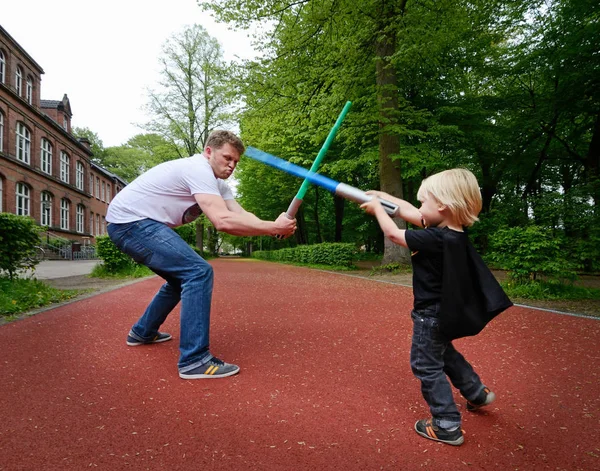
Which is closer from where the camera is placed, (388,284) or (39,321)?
(39,321)

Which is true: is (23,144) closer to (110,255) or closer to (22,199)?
(22,199)

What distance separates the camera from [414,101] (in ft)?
53.0

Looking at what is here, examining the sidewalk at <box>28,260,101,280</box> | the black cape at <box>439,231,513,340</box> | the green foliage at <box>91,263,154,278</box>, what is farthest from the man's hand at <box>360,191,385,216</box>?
the green foliage at <box>91,263,154,278</box>

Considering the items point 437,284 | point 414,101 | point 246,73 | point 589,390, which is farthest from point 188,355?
point 414,101

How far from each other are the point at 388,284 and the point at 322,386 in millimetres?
6987

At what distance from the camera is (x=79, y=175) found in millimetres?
35656

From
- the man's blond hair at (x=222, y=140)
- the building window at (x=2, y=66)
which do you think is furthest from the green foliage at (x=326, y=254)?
the building window at (x=2, y=66)

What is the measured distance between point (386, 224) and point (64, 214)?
37.5 m

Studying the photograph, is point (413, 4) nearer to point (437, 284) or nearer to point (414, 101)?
point (414, 101)

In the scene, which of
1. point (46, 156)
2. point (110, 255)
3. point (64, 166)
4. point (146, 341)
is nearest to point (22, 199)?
point (46, 156)

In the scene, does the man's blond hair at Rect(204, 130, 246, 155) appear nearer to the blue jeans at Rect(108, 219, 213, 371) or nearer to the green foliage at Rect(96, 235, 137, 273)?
the blue jeans at Rect(108, 219, 213, 371)

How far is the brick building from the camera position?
23.8 metres

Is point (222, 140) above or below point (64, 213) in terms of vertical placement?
below

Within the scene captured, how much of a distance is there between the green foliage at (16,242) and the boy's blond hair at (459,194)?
21.7 ft
